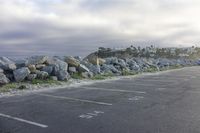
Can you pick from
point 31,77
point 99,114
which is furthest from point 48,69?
point 99,114

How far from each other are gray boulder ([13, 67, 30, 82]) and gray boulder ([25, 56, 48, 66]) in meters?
1.22

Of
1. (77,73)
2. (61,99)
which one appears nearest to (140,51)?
(77,73)

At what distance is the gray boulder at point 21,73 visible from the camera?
1820 cm

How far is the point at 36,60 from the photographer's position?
2136cm

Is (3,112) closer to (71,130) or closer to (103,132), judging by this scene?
(71,130)

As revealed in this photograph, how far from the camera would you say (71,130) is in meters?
7.85

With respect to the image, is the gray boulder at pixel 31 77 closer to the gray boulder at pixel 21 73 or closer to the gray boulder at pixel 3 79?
the gray boulder at pixel 21 73

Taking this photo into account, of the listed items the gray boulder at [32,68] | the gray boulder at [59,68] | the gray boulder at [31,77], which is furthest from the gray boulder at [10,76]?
the gray boulder at [59,68]

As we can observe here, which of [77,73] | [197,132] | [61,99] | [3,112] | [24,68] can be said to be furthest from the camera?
[77,73]

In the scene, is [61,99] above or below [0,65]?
below

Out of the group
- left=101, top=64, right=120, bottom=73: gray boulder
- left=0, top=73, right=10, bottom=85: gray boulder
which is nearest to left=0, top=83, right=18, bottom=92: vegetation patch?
left=0, top=73, right=10, bottom=85: gray boulder

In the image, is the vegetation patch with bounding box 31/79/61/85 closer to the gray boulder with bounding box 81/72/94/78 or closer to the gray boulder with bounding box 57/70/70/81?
the gray boulder with bounding box 57/70/70/81

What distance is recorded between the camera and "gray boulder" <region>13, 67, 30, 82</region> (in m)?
18.2

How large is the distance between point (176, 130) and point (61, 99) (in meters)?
6.24
